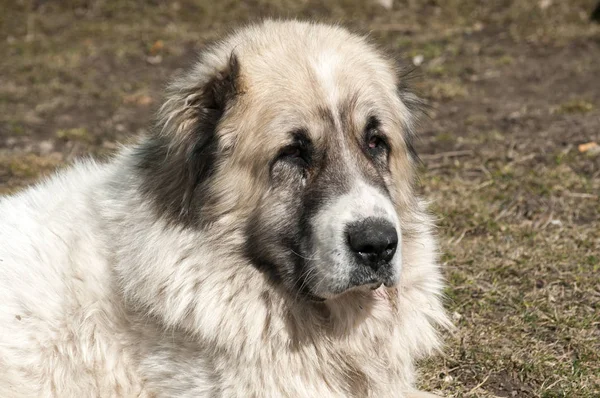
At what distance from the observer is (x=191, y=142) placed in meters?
3.36

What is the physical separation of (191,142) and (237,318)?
2.42 feet

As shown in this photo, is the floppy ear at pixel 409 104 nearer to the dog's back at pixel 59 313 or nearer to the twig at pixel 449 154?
the dog's back at pixel 59 313

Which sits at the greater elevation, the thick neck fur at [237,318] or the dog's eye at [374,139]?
the dog's eye at [374,139]

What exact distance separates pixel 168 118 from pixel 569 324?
97.2 inches

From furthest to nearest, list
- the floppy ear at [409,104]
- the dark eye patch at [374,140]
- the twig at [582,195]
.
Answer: the twig at [582,195] → the floppy ear at [409,104] → the dark eye patch at [374,140]

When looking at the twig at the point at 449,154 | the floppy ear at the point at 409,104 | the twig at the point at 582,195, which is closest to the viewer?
the floppy ear at the point at 409,104

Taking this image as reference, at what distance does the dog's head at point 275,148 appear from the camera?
3.26 metres

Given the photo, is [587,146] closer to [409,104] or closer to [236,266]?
[409,104]

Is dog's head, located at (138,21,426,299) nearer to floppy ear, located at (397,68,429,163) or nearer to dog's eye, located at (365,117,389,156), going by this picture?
dog's eye, located at (365,117,389,156)

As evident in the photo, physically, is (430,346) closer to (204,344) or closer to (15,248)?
(204,344)

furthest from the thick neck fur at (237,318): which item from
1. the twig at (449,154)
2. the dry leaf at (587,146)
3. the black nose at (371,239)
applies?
the dry leaf at (587,146)

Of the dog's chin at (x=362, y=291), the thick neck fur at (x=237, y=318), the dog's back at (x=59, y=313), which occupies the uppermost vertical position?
the dog's chin at (x=362, y=291)

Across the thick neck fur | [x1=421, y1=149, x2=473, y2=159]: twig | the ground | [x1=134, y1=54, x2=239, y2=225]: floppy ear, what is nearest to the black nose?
the thick neck fur

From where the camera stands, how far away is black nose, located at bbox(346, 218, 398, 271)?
9.84 ft
